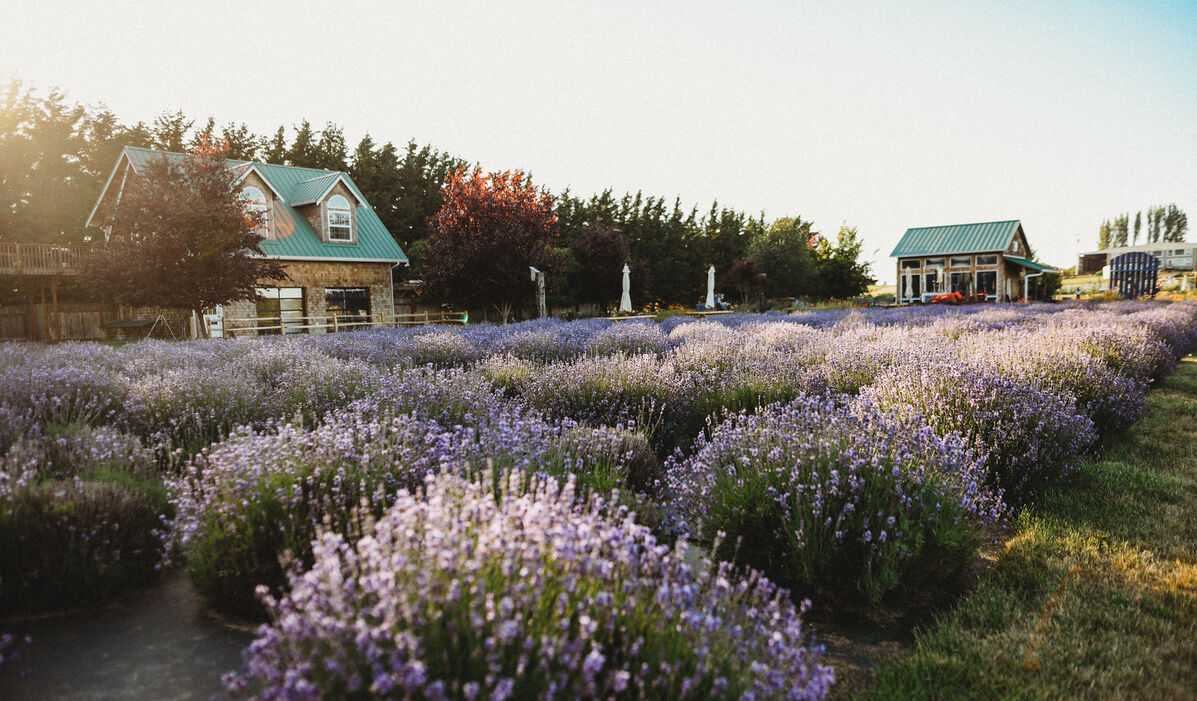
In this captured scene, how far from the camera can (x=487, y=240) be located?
2262 cm

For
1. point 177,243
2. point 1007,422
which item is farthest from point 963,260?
point 1007,422

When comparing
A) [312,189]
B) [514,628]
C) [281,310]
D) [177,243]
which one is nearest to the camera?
[514,628]

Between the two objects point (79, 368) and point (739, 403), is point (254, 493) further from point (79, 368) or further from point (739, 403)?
point (79, 368)

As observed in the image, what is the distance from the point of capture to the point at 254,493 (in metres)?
2.60

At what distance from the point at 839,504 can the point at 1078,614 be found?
102 centimetres

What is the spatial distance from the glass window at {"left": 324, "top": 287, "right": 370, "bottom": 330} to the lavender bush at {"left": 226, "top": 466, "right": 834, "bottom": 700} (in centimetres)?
Answer: 2166

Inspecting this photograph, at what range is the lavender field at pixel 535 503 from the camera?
1.53 meters

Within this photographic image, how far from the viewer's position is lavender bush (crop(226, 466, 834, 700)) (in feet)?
4.65

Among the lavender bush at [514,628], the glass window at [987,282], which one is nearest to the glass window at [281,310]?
the lavender bush at [514,628]

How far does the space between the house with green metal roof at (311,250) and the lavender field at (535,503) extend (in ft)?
46.7

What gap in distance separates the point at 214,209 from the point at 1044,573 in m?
15.0

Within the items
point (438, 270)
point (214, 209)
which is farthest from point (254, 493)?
point (438, 270)

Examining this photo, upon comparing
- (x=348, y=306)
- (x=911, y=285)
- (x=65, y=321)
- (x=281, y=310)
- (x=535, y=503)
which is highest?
(x=911, y=285)

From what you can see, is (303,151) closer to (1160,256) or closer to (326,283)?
(326,283)
